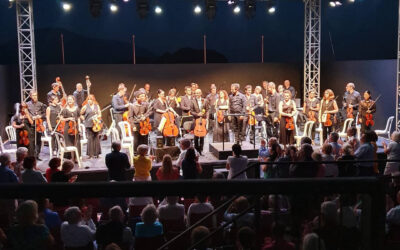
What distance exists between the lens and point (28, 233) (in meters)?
1.70

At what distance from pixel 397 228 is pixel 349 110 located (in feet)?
30.2

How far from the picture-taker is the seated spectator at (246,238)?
2.10 meters

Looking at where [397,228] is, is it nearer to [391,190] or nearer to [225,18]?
[391,190]

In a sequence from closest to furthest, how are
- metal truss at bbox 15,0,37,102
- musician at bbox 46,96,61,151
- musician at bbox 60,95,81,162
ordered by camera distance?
musician at bbox 60,95,81,162 → musician at bbox 46,96,61,151 → metal truss at bbox 15,0,37,102

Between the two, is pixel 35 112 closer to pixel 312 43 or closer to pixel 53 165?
pixel 53 165

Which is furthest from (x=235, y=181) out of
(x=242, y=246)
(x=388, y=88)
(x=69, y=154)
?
(x=388, y=88)

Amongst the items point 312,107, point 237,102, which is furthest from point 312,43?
point 237,102

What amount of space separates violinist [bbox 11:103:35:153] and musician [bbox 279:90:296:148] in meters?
5.99

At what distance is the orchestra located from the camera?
10914 millimetres

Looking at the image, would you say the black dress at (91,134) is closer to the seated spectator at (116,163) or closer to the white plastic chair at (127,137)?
the white plastic chair at (127,137)

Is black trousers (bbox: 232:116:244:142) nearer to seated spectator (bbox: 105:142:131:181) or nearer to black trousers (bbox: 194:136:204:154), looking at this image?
black trousers (bbox: 194:136:204:154)

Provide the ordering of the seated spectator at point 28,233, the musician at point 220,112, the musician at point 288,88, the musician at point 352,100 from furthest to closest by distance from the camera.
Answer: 1. the musician at point 288,88
2. the musician at point 352,100
3. the musician at point 220,112
4. the seated spectator at point 28,233

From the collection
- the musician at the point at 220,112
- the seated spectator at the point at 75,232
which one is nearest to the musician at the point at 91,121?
the musician at the point at 220,112

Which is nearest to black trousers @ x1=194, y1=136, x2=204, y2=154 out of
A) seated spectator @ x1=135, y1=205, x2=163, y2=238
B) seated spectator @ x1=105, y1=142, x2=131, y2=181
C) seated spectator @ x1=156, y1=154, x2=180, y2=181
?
seated spectator @ x1=105, y1=142, x2=131, y2=181
